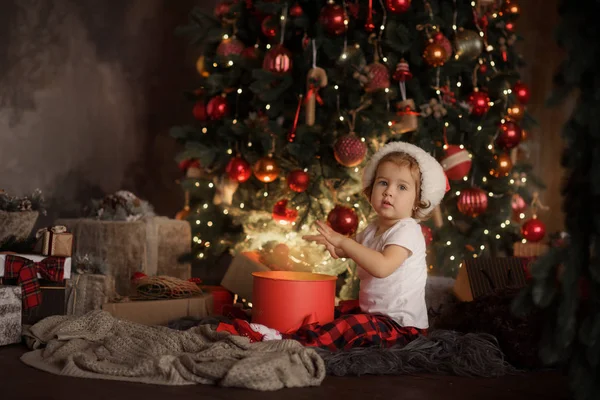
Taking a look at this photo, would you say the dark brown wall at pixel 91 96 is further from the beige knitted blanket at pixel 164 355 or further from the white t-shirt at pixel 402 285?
the white t-shirt at pixel 402 285

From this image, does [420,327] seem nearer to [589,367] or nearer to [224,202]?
[589,367]

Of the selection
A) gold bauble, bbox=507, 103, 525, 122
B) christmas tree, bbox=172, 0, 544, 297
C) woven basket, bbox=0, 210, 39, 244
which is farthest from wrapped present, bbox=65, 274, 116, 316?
gold bauble, bbox=507, 103, 525, 122

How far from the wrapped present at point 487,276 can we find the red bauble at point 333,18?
5.08ft

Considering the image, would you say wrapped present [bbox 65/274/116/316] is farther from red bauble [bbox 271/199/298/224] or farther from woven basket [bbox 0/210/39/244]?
red bauble [bbox 271/199/298/224]

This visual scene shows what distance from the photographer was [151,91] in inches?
213

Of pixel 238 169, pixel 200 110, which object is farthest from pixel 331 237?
pixel 200 110

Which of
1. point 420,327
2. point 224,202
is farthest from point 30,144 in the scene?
point 420,327

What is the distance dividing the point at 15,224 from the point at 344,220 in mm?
1642

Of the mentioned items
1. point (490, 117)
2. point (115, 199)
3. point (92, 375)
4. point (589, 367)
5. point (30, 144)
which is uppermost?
point (490, 117)

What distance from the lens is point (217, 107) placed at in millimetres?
4414

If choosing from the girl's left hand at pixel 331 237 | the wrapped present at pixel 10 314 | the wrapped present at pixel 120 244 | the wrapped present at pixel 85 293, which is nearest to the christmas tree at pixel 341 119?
the wrapped present at pixel 120 244

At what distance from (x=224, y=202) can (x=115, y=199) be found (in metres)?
0.69

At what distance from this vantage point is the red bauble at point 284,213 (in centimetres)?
403

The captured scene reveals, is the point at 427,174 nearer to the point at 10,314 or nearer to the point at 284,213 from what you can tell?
the point at 284,213
